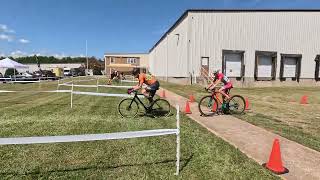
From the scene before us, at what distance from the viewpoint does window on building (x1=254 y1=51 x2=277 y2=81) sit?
35.9 metres

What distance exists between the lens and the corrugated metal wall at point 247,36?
3428 cm

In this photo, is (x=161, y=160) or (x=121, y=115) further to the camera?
(x=121, y=115)

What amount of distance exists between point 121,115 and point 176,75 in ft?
92.2

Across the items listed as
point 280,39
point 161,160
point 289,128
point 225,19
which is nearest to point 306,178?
point 161,160

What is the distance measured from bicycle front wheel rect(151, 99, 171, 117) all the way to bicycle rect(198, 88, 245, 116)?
1.38 m

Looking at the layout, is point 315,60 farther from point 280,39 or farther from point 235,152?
point 235,152

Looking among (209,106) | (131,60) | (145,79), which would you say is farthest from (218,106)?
(131,60)

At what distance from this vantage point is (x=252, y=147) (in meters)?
7.76

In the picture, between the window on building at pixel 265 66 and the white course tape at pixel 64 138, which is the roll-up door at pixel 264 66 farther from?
the white course tape at pixel 64 138

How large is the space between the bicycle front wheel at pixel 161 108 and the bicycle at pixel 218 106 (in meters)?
1.38

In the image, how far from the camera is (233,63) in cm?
3525

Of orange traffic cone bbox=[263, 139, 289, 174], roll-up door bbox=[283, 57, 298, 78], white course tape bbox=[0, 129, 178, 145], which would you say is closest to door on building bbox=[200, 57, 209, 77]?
roll-up door bbox=[283, 57, 298, 78]

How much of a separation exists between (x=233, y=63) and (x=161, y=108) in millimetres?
24701

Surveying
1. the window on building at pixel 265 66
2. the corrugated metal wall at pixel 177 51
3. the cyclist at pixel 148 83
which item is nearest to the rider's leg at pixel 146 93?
the cyclist at pixel 148 83
